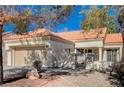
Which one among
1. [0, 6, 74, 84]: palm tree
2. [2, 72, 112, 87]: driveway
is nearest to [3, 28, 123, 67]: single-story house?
[0, 6, 74, 84]: palm tree

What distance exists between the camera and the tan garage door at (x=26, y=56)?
54.5ft

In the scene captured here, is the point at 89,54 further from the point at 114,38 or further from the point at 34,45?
the point at 34,45

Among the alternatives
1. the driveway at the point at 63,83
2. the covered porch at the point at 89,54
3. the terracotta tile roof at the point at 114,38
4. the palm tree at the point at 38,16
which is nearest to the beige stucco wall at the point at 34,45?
the covered porch at the point at 89,54

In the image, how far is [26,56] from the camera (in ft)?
55.7

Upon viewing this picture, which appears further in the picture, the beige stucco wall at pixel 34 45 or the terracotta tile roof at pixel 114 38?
the beige stucco wall at pixel 34 45

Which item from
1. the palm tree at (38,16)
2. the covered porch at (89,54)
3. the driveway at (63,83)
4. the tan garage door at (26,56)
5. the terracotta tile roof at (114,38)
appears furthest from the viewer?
the tan garage door at (26,56)

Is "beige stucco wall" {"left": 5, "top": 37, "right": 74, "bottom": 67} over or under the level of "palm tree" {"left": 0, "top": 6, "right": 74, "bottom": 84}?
under

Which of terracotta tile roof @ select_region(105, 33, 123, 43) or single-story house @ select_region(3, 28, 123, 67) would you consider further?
single-story house @ select_region(3, 28, 123, 67)

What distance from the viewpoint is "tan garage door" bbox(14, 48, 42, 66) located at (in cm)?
1661

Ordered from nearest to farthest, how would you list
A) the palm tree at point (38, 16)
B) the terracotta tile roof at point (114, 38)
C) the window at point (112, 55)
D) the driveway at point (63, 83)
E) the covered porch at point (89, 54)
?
the driveway at point (63, 83) < the palm tree at point (38, 16) < the terracotta tile roof at point (114, 38) < the window at point (112, 55) < the covered porch at point (89, 54)

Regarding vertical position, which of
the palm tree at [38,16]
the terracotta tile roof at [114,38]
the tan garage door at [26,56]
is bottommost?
the tan garage door at [26,56]

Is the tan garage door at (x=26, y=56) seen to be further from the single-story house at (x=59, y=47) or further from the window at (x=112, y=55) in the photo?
the window at (x=112, y=55)

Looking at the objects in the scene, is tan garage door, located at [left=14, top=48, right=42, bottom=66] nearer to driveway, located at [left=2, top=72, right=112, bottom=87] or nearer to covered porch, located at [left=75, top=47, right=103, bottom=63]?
covered porch, located at [left=75, top=47, right=103, bottom=63]

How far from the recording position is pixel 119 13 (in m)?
11.2
